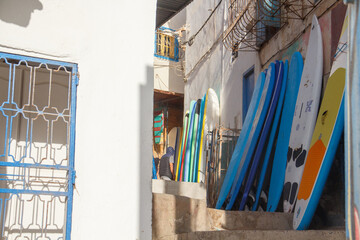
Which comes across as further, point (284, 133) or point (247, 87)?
point (247, 87)

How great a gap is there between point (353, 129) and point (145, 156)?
269 centimetres

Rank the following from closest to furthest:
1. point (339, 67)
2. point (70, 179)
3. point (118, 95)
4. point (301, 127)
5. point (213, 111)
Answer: point (70, 179)
point (118, 95)
point (339, 67)
point (301, 127)
point (213, 111)

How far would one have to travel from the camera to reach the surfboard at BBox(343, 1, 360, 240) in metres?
1.34

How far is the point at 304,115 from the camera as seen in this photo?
217 inches

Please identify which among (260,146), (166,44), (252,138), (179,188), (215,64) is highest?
(166,44)

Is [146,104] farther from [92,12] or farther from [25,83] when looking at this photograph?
[25,83]

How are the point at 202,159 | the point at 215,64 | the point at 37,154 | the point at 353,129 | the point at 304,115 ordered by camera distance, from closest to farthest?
the point at 353,129 → the point at 37,154 → the point at 304,115 → the point at 202,159 → the point at 215,64

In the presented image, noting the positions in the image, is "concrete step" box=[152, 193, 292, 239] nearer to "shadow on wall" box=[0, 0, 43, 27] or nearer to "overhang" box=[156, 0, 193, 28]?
"shadow on wall" box=[0, 0, 43, 27]

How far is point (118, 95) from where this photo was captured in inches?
155

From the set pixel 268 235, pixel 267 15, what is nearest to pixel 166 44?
pixel 267 15

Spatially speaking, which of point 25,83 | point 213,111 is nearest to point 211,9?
point 213,111

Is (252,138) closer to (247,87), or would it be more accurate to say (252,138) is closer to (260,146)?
(260,146)

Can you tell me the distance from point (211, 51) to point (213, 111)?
6.46ft

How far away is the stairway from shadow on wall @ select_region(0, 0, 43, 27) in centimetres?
195
